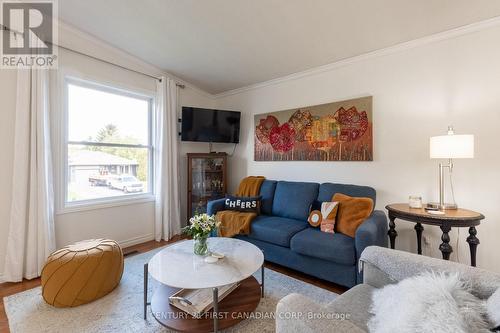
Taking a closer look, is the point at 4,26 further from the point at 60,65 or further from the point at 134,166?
the point at 134,166

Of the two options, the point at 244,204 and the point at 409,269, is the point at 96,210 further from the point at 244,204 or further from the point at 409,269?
the point at 409,269

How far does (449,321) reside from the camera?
0.81m

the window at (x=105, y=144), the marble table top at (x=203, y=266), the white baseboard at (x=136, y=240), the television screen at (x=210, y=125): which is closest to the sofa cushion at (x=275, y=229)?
the marble table top at (x=203, y=266)

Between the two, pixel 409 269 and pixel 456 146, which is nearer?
pixel 409 269

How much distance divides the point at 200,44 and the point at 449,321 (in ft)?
10.3

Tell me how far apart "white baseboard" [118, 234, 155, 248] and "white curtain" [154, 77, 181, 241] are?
12 centimetres

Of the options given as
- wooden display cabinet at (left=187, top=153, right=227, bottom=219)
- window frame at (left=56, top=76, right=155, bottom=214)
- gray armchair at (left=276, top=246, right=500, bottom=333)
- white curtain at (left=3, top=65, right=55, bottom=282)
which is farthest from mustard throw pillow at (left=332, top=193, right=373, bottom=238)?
white curtain at (left=3, top=65, right=55, bottom=282)

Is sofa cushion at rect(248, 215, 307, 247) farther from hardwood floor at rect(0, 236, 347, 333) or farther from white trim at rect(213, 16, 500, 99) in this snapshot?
white trim at rect(213, 16, 500, 99)

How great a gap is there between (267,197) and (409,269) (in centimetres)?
208


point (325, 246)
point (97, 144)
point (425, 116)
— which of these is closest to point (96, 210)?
point (97, 144)

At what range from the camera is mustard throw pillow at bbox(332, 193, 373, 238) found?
2270 millimetres

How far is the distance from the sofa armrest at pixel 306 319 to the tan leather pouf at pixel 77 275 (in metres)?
1.75

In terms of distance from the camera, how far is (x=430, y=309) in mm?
870

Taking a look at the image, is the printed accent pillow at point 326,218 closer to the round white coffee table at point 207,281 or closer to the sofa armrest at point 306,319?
the round white coffee table at point 207,281
